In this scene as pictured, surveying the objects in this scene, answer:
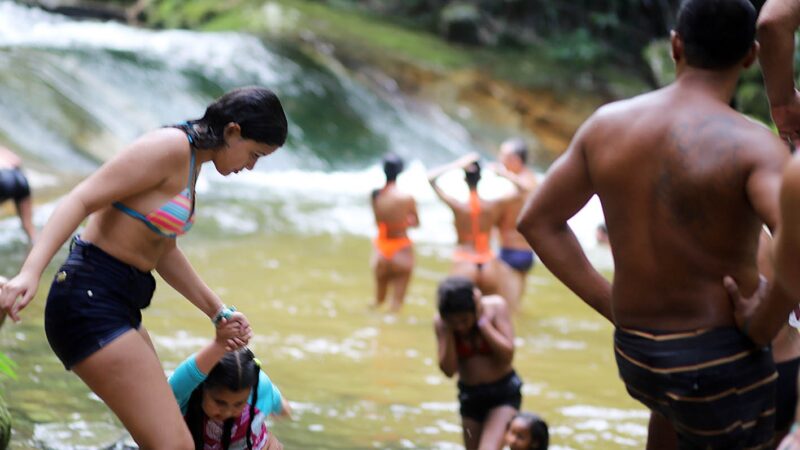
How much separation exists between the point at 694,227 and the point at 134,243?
1844 millimetres

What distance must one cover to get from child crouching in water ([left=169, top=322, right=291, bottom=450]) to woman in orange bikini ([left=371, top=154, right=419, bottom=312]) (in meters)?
6.18

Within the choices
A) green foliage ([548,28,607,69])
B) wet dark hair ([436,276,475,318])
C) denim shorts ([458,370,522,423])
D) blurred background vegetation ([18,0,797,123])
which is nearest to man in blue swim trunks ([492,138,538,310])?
denim shorts ([458,370,522,423])

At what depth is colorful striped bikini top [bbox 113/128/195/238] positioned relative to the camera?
3771 millimetres

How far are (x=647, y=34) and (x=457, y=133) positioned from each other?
282 inches

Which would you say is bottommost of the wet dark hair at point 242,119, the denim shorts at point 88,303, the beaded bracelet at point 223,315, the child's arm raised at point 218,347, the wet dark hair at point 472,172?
the wet dark hair at point 472,172

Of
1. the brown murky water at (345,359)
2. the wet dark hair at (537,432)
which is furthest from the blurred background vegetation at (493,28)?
the wet dark hair at (537,432)

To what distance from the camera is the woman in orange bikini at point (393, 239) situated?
1052 cm

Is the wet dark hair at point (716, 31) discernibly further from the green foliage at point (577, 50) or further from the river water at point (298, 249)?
the green foliage at point (577, 50)

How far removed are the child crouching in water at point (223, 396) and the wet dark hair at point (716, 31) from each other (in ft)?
6.11

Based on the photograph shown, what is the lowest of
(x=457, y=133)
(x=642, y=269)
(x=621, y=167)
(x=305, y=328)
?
(x=457, y=133)

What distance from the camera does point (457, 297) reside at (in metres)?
5.60

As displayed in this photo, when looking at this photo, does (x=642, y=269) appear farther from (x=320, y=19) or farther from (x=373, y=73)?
(x=320, y=19)

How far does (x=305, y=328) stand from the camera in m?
9.54

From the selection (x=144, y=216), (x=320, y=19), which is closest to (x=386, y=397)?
(x=144, y=216)
